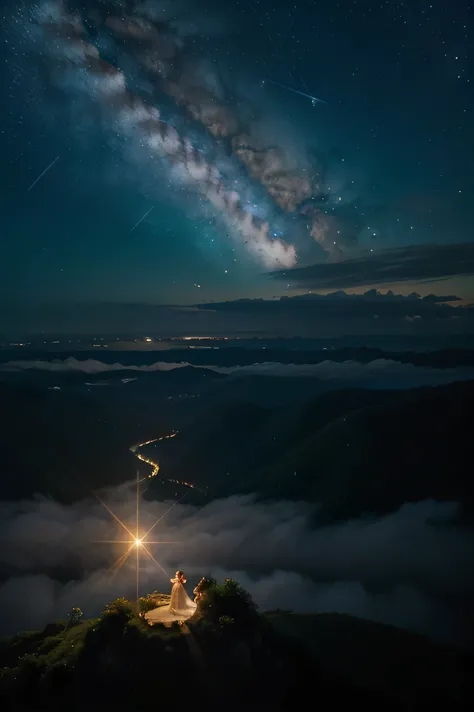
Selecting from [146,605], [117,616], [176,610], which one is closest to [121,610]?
[117,616]

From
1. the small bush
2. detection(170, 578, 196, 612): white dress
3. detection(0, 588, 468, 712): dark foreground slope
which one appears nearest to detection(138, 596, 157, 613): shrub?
the small bush

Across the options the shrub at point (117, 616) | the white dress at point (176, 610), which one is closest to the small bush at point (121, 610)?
the shrub at point (117, 616)

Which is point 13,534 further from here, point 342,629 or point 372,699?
point 372,699

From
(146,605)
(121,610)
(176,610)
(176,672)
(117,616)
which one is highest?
(121,610)

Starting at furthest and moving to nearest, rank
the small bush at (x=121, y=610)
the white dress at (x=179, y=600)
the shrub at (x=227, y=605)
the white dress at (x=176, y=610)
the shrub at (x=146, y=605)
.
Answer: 1. the shrub at (x=146, y=605)
2. the white dress at (x=179, y=600)
3. the white dress at (x=176, y=610)
4. the shrub at (x=227, y=605)
5. the small bush at (x=121, y=610)

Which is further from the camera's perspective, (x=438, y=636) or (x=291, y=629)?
(x=438, y=636)

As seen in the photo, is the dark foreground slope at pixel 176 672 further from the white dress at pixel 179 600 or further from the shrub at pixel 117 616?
the white dress at pixel 179 600

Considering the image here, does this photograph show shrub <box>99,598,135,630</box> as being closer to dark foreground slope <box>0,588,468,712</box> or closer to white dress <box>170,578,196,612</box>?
dark foreground slope <box>0,588,468,712</box>

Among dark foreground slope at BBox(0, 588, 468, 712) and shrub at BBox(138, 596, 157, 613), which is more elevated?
shrub at BBox(138, 596, 157, 613)

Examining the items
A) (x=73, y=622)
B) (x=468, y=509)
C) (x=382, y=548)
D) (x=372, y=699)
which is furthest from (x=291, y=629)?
(x=468, y=509)

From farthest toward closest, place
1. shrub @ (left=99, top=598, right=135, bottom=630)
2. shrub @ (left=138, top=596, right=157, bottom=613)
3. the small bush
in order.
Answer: shrub @ (left=138, top=596, right=157, bottom=613) < the small bush < shrub @ (left=99, top=598, right=135, bottom=630)

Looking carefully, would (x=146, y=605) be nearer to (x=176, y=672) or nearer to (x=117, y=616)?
(x=117, y=616)
